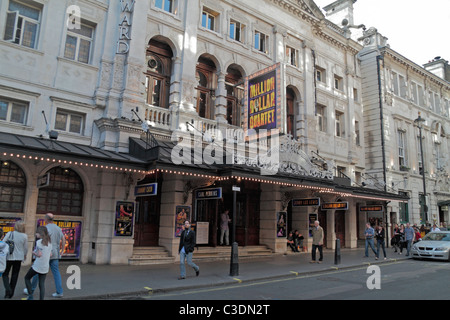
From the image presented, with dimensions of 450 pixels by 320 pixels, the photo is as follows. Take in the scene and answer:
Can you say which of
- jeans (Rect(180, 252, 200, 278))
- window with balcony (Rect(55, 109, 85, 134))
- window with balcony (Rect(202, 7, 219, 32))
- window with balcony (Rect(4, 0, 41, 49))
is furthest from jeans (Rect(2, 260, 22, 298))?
window with balcony (Rect(202, 7, 219, 32))

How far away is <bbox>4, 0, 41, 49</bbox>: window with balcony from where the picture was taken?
13.7 meters

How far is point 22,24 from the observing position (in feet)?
46.0

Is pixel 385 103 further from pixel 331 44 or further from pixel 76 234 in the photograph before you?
pixel 76 234

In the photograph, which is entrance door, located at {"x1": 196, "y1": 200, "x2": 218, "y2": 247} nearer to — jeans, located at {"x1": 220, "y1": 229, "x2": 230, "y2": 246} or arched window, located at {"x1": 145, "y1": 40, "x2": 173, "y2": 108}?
jeans, located at {"x1": 220, "y1": 229, "x2": 230, "y2": 246}

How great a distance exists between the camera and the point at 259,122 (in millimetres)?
18297

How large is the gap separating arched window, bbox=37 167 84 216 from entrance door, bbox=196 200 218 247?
597 cm

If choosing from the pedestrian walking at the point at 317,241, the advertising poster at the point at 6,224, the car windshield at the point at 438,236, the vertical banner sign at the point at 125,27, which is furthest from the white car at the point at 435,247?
the advertising poster at the point at 6,224

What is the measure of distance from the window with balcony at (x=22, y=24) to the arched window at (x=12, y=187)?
486 centimetres

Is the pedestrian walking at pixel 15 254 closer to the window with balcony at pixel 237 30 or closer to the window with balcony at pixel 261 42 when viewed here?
Result: the window with balcony at pixel 237 30

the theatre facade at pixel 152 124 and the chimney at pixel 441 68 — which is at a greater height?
the chimney at pixel 441 68

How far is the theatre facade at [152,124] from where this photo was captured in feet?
43.7

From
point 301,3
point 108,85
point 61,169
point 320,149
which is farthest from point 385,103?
point 61,169

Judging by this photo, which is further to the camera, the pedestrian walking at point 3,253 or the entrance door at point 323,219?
the entrance door at point 323,219

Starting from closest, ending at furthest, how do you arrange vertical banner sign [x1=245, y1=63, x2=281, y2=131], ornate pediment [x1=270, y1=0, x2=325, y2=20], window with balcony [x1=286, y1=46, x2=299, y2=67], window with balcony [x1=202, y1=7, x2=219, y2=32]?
1. vertical banner sign [x1=245, y1=63, x2=281, y2=131]
2. window with balcony [x1=202, y1=7, x2=219, y2=32]
3. ornate pediment [x1=270, y1=0, x2=325, y2=20]
4. window with balcony [x1=286, y1=46, x2=299, y2=67]
